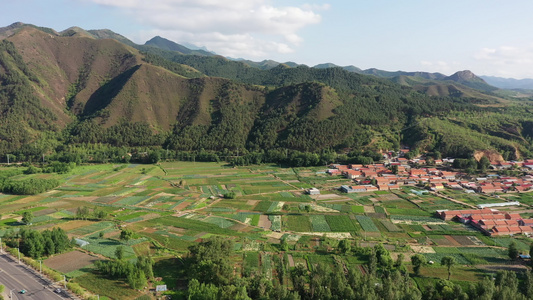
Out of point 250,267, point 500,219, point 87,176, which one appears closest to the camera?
point 250,267

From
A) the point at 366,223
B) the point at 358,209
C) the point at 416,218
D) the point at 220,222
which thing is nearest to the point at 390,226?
the point at 366,223

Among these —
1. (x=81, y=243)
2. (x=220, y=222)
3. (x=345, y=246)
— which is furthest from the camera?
(x=220, y=222)

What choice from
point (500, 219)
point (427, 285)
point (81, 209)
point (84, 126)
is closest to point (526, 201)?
point (500, 219)

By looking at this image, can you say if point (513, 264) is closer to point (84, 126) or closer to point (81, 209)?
point (81, 209)

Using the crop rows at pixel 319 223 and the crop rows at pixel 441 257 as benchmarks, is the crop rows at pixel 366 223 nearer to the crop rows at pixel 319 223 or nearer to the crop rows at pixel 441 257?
the crop rows at pixel 319 223

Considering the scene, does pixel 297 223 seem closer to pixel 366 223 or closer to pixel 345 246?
pixel 366 223

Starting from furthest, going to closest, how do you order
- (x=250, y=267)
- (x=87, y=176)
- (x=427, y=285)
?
(x=87, y=176), (x=250, y=267), (x=427, y=285)

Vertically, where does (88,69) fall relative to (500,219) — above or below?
above
